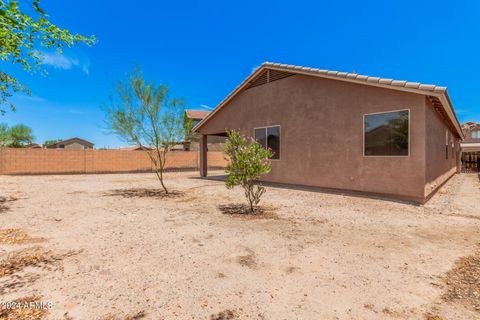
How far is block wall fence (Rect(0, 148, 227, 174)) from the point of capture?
17.8 metres

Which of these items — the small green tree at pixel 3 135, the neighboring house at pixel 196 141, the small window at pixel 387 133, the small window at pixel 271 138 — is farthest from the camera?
the small green tree at pixel 3 135

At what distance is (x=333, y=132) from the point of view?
9148 mm

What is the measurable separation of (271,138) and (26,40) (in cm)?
948

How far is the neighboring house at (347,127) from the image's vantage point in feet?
23.9

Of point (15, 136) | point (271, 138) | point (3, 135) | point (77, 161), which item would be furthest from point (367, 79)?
point (15, 136)

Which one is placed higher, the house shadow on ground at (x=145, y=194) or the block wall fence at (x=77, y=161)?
the block wall fence at (x=77, y=161)

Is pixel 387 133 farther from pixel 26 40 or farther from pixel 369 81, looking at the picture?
pixel 26 40

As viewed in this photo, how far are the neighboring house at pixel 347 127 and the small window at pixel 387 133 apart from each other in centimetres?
3

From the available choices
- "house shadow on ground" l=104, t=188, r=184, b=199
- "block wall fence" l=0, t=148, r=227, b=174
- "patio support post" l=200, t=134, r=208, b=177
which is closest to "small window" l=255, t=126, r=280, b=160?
"house shadow on ground" l=104, t=188, r=184, b=199

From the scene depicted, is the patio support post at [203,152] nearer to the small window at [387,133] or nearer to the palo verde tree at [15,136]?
the small window at [387,133]

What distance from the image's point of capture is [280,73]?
436 inches

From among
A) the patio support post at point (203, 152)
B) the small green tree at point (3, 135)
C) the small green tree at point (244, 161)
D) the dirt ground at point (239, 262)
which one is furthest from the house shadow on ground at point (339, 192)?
the small green tree at point (3, 135)

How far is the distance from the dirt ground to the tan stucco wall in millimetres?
1745

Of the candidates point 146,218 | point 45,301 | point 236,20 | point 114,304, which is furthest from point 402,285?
point 236,20
